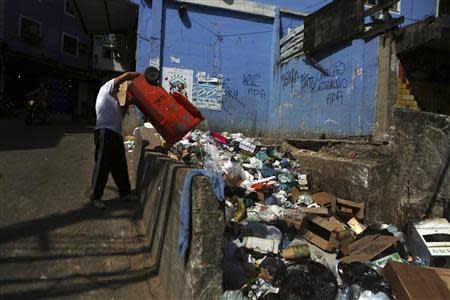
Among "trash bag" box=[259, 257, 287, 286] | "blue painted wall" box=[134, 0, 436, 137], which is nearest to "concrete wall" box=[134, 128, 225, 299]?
"trash bag" box=[259, 257, 287, 286]

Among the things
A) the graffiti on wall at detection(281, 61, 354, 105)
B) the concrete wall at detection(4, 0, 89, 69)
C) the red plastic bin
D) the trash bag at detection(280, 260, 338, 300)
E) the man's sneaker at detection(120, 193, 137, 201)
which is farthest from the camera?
the concrete wall at detection(4, 0, 89, 69)

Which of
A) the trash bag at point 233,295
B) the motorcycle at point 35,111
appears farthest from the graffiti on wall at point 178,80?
the trash bag at point 233,295

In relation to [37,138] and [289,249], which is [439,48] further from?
[37,138]

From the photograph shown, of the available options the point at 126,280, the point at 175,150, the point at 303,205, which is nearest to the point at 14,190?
the point at 126,280

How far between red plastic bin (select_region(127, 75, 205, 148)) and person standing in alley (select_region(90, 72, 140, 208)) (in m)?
0.22

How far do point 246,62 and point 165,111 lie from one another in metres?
7.01

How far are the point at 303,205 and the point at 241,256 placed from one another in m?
2.44

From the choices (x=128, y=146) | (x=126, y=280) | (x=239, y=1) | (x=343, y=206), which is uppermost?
(x=239, y=1)

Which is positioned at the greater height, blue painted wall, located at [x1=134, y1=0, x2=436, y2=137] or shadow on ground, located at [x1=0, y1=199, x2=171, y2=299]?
blue painted wall, located at [x1=134, y1=0, x2=436, y2=137]

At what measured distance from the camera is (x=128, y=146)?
870 centimetres

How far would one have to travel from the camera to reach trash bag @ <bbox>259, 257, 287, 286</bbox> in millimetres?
3488

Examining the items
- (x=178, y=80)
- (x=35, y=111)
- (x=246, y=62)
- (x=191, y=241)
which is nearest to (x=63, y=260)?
(x=191, y=241)

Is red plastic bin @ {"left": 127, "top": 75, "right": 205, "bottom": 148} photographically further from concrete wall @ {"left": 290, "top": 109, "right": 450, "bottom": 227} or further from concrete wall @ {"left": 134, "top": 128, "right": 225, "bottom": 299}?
concrete wall @ {"left": 290, "top": 109, "right": 450, "bottom": 227}

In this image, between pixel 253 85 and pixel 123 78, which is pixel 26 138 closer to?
pixel 123 78
